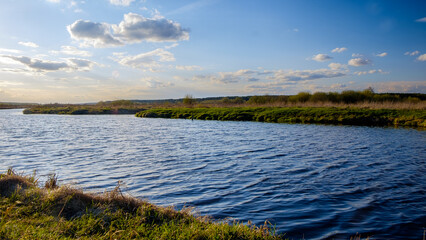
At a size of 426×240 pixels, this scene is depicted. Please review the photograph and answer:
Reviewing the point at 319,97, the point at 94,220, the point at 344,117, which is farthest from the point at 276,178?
the point at 319,97

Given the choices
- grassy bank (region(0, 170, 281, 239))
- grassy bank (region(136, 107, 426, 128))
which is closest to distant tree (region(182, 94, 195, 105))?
grassy bank (region(136, 107, 426, 128))

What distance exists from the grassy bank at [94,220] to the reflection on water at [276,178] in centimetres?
160

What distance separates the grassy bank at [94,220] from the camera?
16.5 feet

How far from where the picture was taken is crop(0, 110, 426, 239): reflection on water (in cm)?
718

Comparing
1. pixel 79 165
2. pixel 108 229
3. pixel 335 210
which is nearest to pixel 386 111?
pixel 335 210

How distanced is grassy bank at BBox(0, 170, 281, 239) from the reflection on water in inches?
63.1

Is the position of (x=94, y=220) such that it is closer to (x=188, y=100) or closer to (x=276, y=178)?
(x=276, y=178)

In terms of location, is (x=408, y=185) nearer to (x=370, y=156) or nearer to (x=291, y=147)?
(x=370, y=156)

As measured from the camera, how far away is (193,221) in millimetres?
6012

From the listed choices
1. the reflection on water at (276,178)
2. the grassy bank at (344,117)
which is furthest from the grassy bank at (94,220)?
the grassy bank at (344,117)

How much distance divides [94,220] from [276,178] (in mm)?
7213

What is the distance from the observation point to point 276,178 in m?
10.9

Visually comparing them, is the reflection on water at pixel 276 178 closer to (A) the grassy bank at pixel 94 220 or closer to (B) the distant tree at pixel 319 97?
(A) the grassy bank at pixel 94 220

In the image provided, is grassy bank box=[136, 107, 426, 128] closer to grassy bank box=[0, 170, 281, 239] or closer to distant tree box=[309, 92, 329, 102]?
distant tree box=[309, 92, 329, 102]
